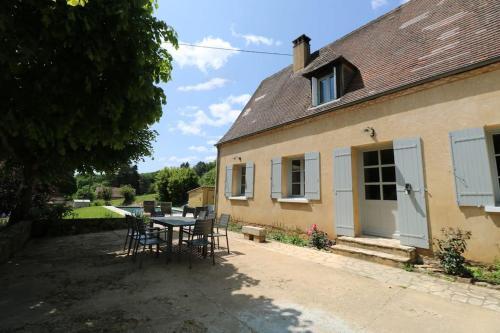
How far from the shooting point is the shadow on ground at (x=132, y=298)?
113 inches

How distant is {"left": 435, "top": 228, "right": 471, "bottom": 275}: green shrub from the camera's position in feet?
14.8

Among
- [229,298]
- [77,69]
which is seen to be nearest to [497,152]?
[229,298]

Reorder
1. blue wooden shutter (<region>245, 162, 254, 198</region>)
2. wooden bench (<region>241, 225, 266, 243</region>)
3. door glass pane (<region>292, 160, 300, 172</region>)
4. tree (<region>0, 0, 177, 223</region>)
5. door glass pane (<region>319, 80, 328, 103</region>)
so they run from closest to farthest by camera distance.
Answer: tree (<region>0, 0, 177, 223</region>) → wooden bench (<region>241, 225, 266, 243</region>) → door glass pane (<region>319, 80, 328, 103</region>) → door glass pane (<region>292, 160, 300, 172</region>) → blue wooden shutter (<region>245, 162, 254, 198</region>)

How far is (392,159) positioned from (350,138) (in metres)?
1.10

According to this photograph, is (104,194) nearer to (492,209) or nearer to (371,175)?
(371,175)

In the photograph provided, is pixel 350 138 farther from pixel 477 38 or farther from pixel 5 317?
pixel 5 317

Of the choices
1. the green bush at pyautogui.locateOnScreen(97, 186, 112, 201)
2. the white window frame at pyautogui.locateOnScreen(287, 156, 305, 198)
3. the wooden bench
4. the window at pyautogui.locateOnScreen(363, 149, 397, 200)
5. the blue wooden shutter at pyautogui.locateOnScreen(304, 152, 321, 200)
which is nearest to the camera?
the window at pyautogui.locateOnScreen(363, 149, 397, 200)

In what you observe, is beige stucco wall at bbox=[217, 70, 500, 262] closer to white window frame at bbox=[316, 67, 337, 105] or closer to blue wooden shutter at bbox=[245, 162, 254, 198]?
blue wooden shutter at bbox=[245, 162, 254, 198]

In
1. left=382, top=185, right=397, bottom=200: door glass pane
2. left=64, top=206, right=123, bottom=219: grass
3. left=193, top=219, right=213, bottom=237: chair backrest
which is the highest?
left=382, top=185, right=397, bottom=200: door glass pane

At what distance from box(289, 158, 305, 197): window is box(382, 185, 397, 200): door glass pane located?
2521 mm

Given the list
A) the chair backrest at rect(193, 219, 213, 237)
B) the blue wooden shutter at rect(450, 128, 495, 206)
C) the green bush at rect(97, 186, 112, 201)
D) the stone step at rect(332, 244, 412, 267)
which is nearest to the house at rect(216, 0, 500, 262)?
the blue wooden shutter at rect(450, 128, 495, 206)

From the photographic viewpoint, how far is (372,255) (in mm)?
5449

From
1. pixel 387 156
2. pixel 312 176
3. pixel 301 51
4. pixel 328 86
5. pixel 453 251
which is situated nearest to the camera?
pixel 453 251

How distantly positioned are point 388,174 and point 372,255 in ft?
6.73
